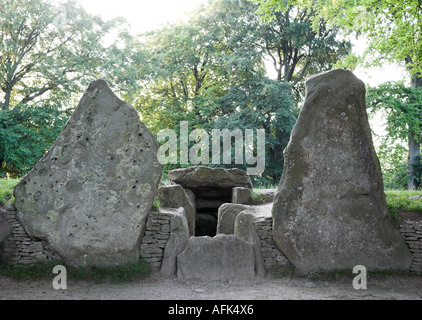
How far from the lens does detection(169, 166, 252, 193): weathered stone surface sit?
9797mm

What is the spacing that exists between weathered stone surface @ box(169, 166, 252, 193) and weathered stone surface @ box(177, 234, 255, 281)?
3139 millimetres

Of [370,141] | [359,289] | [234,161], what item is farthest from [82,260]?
[234,161]

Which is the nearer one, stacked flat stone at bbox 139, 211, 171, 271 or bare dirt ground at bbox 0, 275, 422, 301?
bare dirt ground at bbox 0, 275, 422, 301

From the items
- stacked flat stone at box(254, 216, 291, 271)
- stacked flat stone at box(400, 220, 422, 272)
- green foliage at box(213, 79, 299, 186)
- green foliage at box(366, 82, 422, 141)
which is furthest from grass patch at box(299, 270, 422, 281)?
green foliage at box(213, 79, 299, 186)

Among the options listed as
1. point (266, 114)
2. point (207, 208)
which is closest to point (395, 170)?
point (266, 114)

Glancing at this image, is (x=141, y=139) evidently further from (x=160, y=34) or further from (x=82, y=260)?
(x=160, y=34)

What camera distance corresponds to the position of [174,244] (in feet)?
22.7

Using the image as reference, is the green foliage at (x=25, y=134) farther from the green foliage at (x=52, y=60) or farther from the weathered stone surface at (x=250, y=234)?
the weathered stone surface at (x=250, y=234)

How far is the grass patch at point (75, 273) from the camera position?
634cm

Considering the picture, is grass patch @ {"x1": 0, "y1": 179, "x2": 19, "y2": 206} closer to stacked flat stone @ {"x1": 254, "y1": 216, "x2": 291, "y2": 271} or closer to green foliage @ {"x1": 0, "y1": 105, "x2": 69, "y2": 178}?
stacked flat stone @ {"x1": 254, "y1": 216, "x2": 291, "y2": 271}

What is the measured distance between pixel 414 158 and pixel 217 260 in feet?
40.0

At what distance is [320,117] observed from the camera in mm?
6840

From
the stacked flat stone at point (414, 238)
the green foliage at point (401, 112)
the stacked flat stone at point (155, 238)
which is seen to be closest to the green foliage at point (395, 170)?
the green foliage at point (401, 112)

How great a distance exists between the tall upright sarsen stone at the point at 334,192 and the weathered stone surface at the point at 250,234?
1.38 ft
